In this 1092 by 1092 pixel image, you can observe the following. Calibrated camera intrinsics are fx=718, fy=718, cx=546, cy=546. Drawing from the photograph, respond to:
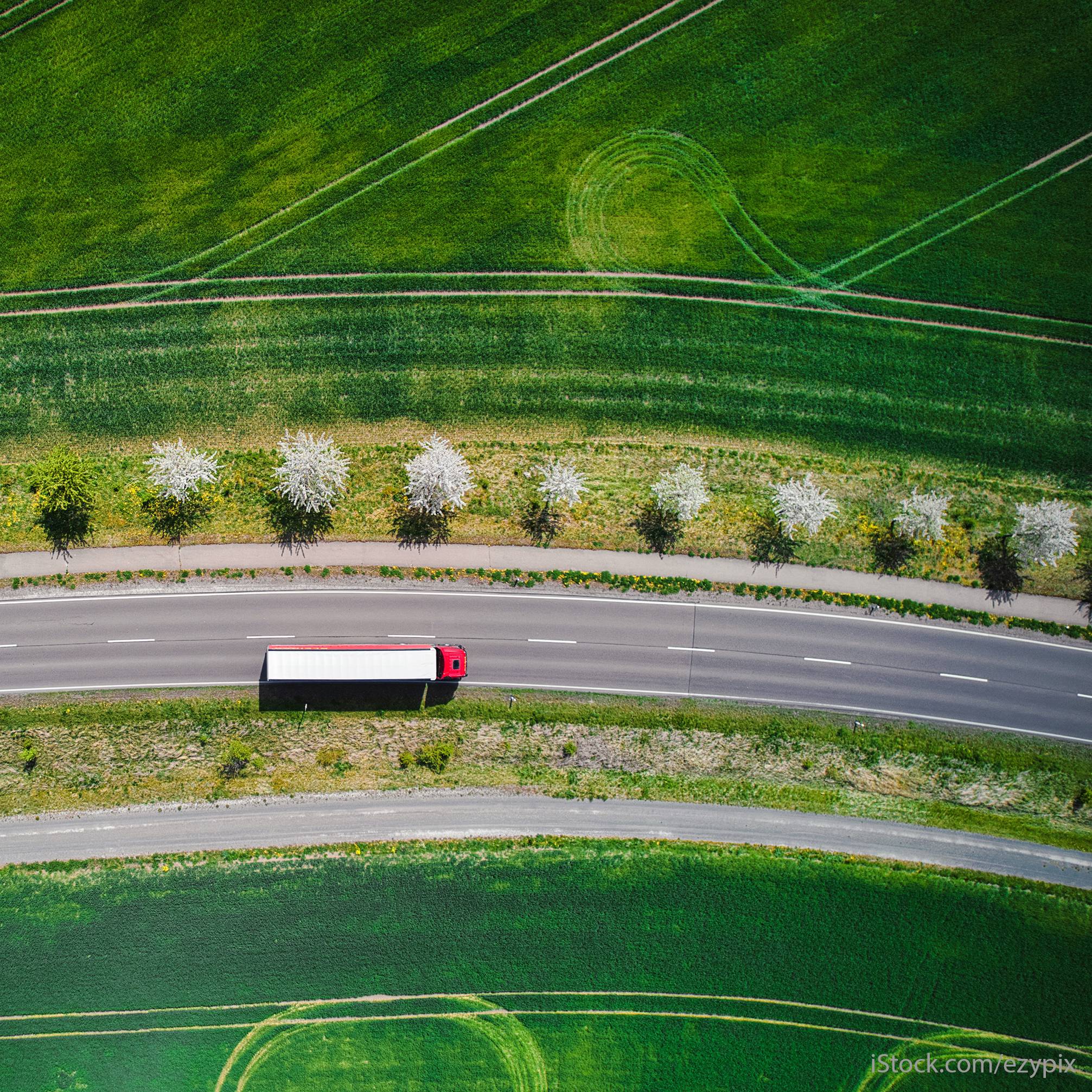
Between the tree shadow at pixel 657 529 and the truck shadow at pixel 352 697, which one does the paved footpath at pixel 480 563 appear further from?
the truck shadow at pixel 352 697

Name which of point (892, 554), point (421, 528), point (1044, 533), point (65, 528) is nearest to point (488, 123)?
point (421, 528)

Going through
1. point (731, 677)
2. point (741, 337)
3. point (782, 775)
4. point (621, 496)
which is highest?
point (741, 337)

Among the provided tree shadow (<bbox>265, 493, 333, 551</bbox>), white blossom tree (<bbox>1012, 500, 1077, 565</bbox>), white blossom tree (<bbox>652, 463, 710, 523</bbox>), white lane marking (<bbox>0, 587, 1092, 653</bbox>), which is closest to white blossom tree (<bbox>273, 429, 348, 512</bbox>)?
tree shadow (<bbox>265, 493, 333, 551</bbox>)

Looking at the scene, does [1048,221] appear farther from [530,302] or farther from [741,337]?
[530,302]

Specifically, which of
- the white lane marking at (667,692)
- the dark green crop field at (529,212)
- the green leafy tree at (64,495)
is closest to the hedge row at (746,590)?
the white lane marking at (667,692)

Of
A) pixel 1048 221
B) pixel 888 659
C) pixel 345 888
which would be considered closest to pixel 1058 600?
pixel 888 659

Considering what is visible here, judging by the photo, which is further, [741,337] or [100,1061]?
[741,337]

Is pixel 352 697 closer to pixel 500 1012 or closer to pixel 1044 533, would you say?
pixel 500 1012
